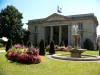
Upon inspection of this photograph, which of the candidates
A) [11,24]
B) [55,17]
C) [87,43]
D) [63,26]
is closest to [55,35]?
[63,26]

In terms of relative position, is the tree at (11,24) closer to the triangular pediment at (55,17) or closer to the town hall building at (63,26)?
the town hall building at (63,26)

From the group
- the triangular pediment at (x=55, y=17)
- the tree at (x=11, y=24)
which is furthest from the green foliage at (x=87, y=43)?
the tree at (x=11, y=24)

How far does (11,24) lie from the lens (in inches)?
1996

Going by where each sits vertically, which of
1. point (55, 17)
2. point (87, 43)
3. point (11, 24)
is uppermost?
point (55, 17)

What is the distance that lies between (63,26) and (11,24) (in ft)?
55.4

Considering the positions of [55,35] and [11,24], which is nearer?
[11,24]

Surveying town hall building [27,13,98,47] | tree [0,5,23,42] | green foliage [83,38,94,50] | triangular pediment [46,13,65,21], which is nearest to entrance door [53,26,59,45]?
town hall building [27,13,98,47]

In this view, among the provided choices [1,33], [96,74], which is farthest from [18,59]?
[1,33]

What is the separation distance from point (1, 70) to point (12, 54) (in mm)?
4288

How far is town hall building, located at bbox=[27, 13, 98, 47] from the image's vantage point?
4509 cm

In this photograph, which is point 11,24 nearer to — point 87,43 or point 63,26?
point 63,26

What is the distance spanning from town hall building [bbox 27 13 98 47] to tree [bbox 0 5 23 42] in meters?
5.73

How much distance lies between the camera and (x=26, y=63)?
45.1 ft

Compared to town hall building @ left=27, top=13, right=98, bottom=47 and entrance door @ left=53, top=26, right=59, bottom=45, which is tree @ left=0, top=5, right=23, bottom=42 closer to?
town hall building @ left=27, top=13, right=98, bottom=47
